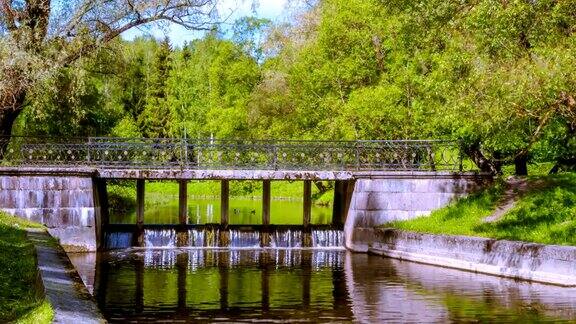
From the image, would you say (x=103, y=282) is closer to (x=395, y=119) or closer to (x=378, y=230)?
(x=378, y=230)

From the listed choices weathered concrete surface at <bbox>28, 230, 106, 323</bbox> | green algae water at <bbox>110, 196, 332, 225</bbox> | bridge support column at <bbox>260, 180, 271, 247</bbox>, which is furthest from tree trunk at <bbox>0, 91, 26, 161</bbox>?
green algae water at <bbox>110, 196, 332, 225</bbox>

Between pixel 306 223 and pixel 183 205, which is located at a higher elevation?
pixel 183 205

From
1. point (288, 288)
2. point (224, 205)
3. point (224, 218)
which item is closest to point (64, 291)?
point (288, 288)

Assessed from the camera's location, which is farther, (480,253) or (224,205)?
(224,205)

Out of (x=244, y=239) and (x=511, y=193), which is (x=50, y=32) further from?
(x=511, y=193)

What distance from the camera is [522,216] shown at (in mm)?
22562

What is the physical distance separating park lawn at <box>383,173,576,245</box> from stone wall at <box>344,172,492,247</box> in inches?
15.3

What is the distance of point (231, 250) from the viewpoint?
26.9 metres

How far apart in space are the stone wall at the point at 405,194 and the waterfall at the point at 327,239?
61.0 inches

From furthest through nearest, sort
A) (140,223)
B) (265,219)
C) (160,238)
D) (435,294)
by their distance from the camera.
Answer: (265,219)
(140,223)
(160,238)
(435,294)

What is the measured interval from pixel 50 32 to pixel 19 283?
48.8 feet

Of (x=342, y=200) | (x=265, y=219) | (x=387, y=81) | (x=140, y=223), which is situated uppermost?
(x=387, y=81)

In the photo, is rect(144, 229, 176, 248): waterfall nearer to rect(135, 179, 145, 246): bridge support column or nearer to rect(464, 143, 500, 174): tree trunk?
rect(135, 179, 145, 246): bridge support column

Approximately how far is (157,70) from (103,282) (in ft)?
195
